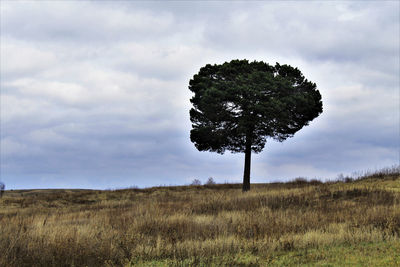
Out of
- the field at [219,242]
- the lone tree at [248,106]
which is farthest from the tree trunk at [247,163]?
the field at [219,242]

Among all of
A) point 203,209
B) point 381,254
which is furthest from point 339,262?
point 203,209

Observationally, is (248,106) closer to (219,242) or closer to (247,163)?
(247,163)

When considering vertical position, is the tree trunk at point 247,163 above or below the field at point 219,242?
above

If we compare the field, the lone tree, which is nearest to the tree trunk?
the lone tree

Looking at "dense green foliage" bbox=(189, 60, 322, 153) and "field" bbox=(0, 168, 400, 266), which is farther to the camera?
"dense green foliage" bbox=(189, 60, 322, 153)

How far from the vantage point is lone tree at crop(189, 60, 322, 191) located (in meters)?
28.8

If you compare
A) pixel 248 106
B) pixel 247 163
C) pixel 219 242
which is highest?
pixel 248 106

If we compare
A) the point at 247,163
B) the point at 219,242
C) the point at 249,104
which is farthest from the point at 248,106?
the point at 219,242

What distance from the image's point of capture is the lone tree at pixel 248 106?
28.8m

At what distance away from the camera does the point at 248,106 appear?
2858 cm

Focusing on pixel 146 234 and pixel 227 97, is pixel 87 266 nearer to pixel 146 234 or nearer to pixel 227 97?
pixel 146 234

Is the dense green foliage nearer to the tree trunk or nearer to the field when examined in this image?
the tree trunk

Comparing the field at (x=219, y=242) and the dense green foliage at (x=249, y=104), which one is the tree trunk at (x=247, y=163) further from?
the field at (x=219, y=242)

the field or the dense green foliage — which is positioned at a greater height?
the dense green foliage
